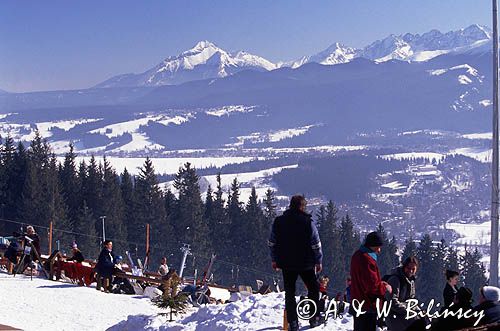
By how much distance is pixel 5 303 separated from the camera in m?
16.2

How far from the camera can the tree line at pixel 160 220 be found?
6688 cm

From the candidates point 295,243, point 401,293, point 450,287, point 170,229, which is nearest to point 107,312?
point 295,243

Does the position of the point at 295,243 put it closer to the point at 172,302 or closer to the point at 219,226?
the point at 172,302

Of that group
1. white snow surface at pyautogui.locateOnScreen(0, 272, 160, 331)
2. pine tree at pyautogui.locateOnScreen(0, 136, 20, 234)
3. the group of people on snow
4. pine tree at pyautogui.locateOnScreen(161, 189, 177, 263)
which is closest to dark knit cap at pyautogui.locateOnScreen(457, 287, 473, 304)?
the group of people on snow

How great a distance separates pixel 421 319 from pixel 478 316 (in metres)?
1.06

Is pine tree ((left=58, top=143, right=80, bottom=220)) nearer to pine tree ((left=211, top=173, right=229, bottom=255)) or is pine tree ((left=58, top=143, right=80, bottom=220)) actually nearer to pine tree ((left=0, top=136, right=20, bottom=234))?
pine tree ((left=0, top=136, right=20, bottom=234))

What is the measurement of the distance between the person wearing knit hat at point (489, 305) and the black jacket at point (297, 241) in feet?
7.99

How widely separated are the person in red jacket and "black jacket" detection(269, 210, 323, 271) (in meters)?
1.11

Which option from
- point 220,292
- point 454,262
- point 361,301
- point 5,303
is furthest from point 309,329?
point 454,262

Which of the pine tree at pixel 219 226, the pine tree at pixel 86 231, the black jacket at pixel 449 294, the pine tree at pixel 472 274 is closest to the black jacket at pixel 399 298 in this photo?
the black jacket at pixel 449 294

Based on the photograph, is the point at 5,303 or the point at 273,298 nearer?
the point at 273,298

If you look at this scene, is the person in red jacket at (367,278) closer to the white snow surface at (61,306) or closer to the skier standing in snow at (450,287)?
the skier standing in snow at (450,287)

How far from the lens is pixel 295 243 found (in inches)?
418

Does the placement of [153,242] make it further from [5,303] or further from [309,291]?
[309,291]
